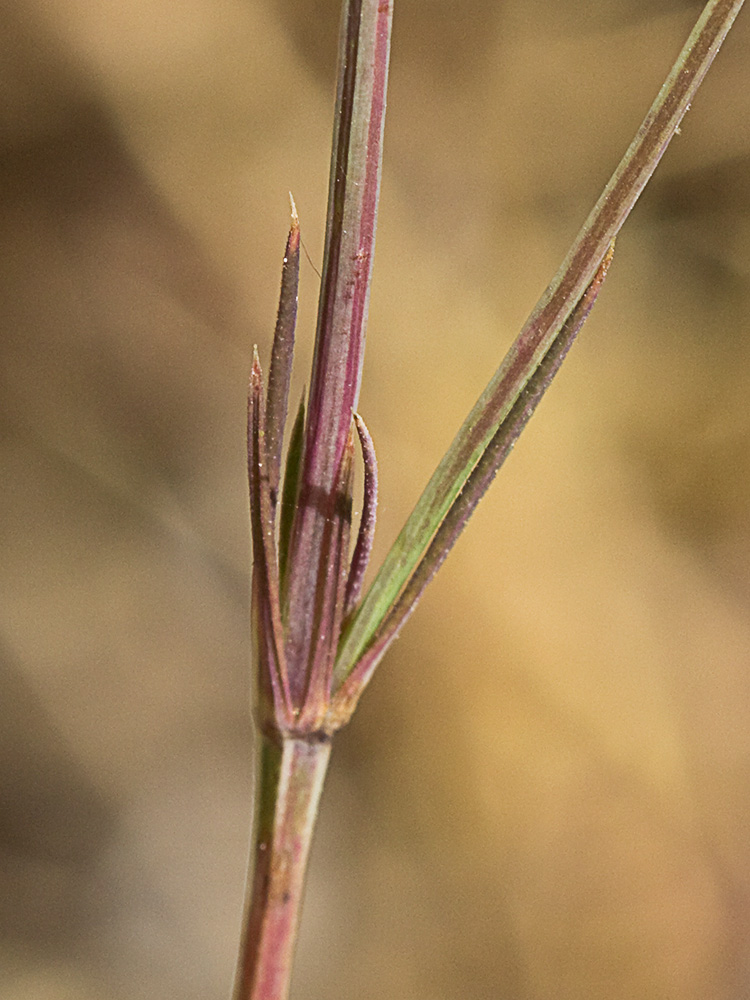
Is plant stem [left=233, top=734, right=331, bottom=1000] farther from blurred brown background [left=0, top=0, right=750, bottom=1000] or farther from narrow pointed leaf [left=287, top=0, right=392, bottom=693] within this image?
blurred brown background [left=0, top=0, right=750, bottom=1000]

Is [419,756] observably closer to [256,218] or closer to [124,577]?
[124,577]

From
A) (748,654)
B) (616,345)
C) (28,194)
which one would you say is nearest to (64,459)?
(28,194)

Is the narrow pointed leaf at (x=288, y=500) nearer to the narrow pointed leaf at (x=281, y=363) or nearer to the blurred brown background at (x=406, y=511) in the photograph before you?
the narrow pointed leaf at (x=281, y=363)

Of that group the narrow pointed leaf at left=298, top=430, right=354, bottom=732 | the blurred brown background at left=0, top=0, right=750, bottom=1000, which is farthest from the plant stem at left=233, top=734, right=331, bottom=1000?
the blurred brown background at left=0, top=0, right=750, bottom=1000

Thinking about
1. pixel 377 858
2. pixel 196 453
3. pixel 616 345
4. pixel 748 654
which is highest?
pixel 616 345

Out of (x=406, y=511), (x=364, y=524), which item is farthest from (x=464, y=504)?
(x=406, y=511)

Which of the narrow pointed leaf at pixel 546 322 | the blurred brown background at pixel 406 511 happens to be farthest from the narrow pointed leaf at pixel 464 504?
the blurred brown background at pixel 406 511

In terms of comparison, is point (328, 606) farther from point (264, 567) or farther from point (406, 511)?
point (406, 511)
